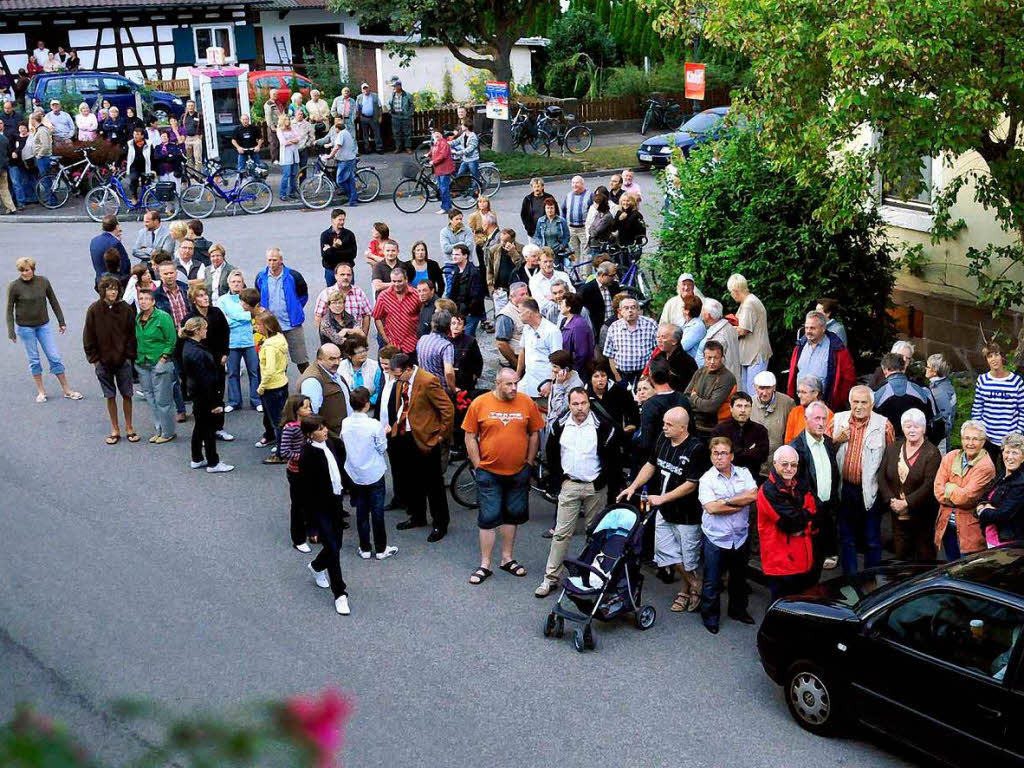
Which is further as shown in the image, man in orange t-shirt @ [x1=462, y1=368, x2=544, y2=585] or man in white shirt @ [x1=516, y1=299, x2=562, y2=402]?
man in white shirt @ [x1=516, y1=299, x2=562, y2=402]

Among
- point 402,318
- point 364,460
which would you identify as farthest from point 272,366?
point 364,460

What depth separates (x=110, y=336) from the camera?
44.3 ft

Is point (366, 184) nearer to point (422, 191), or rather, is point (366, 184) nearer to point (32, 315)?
point (422, 191)

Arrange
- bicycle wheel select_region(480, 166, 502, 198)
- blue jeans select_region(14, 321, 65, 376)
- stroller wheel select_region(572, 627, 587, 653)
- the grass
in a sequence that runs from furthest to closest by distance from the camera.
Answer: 1. the grass
2. bicycle wheel select_region(480, 166, 502, 198)
3. blue jeans select_region(14, 321, 65, 376)
4. stroller wheel select_region(572, 627, 587, 653)

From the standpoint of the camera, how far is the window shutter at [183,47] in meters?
44.9

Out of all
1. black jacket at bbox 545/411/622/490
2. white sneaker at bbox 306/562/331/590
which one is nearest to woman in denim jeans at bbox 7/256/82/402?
white sneaker at bbox 306/562/331/590

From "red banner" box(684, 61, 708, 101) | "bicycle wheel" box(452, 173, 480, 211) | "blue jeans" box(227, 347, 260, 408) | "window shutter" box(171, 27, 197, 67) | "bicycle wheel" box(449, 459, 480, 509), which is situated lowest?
"bicycle wheel" box(449, 459, 480, 509)

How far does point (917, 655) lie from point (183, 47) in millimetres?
41881

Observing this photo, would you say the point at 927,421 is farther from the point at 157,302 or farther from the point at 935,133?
the point at 157,302

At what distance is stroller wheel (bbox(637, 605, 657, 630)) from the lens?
9.73 meters

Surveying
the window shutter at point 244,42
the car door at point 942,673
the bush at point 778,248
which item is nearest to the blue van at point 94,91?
the window shutter at point 244,42

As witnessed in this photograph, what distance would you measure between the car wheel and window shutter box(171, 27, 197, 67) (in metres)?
40.7

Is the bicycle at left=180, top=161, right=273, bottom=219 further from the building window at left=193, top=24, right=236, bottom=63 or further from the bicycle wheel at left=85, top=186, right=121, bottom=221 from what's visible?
the building window at left=193, top=24, right=236, bottom=63

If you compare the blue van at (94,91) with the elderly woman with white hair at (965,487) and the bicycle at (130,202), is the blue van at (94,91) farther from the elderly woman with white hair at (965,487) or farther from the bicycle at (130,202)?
the elderly woman with white hair at (965,487)
